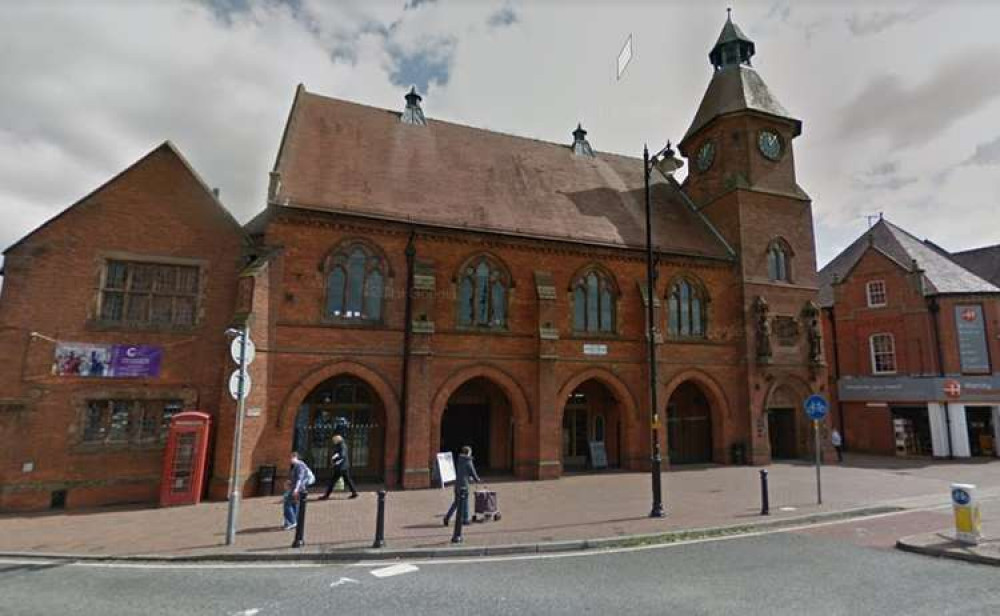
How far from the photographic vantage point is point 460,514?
31.1 ft

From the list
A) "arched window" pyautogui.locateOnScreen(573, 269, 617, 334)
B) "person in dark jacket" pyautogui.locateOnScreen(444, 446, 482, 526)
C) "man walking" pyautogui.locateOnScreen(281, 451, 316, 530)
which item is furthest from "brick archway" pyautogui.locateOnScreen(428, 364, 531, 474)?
"man walking" pyautogui.locateOnScreen(281, 451, 316, 530)

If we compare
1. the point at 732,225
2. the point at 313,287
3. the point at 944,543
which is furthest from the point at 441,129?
the point at 944,543

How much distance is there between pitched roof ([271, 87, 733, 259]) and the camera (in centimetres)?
1705

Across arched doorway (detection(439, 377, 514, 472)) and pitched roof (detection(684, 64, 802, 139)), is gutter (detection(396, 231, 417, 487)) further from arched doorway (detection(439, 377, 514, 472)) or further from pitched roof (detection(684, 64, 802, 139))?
pitched roof (detection(684, 64, 802, 139))

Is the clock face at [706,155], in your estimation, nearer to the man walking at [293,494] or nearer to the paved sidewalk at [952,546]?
the paved sidewalk at [952,546]

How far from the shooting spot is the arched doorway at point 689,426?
21.2 m

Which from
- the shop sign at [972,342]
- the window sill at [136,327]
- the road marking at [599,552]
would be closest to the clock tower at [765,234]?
the shop sign at [972,342]

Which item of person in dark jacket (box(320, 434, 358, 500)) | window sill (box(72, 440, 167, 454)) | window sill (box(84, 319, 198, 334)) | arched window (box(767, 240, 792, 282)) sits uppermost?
arched window (box(767, 240, 792, 282))

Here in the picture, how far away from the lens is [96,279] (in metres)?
13.7

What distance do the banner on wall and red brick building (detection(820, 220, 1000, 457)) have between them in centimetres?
3265

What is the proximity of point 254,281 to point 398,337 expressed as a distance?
4.60 m

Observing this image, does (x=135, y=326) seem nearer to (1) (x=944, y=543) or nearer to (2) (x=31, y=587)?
(2) (x=31, y=587)

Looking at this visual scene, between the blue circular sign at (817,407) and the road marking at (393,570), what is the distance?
1080 cm

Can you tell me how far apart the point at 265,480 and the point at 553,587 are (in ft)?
33.2
